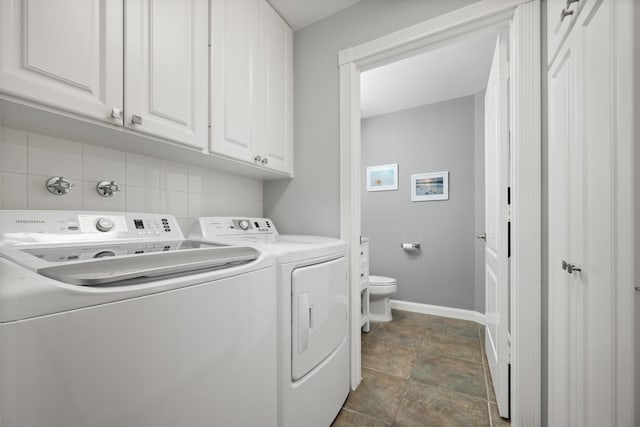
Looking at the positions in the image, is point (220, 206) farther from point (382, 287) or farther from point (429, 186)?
point (429, 186)

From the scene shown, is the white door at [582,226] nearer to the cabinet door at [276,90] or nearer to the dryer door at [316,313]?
the dryer door at [316,313]

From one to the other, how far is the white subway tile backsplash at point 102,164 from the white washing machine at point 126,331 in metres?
0.22

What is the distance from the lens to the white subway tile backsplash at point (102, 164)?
1.17 m

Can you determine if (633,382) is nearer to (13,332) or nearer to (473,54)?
(13,332)

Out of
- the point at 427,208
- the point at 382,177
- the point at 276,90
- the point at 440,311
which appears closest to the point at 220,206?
the point at 276,90

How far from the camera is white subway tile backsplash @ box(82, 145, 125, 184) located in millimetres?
1166

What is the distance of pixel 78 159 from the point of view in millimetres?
1139

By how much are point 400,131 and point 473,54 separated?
1.15 meters

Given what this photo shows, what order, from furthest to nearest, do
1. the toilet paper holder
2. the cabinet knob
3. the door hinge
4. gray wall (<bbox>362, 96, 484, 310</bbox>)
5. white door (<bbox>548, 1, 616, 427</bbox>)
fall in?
the toilet paper holder < gray wall (<bbox>362, 96, 484, 310</bbox>) < the door hinge < the cabinet knob < white door (<bbox>548, 1, 616, 427</bbox>)

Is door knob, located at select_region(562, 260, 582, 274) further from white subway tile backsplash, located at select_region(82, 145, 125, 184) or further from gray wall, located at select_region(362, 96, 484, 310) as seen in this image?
gray wall, located at select_region(362, 96, 484, 310)

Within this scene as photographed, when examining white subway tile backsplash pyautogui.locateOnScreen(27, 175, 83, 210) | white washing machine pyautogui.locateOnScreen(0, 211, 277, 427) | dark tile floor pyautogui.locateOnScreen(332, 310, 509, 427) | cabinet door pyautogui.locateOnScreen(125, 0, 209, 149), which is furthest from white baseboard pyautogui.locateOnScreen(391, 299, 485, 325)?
white subway tile backsplash pyautogui.locateOnScreen(27, 175, 83, 210)

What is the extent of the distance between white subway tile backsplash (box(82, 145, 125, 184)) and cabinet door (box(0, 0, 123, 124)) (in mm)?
351

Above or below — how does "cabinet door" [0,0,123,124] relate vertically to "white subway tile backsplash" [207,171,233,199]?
above

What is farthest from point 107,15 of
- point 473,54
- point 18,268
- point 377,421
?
point 473,54
